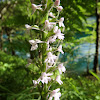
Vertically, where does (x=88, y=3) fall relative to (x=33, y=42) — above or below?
above

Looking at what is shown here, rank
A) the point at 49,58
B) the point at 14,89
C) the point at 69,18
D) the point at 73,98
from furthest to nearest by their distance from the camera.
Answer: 1. the point at 14,89
2. the point at 73,98
3. the point at 69,18
4. the point at 49,58

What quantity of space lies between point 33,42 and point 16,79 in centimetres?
183

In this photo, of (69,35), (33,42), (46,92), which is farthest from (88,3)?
(46,92)

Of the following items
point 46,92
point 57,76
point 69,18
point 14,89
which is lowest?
point 14,89

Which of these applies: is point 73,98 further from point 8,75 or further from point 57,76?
point 8,75

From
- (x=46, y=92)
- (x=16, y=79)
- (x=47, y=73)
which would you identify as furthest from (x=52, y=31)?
(x=16, y=79)

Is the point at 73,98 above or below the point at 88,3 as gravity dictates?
below

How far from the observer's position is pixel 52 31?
83cm

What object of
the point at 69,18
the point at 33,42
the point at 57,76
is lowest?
the point at 57,76

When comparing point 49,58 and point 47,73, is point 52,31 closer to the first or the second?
point 49,58

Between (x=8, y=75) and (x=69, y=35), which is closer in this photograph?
(x=69, y=35)

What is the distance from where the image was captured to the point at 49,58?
0.82 metres

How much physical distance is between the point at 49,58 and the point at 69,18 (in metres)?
0.70

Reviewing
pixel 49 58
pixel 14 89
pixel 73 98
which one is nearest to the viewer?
pixel 49 58
